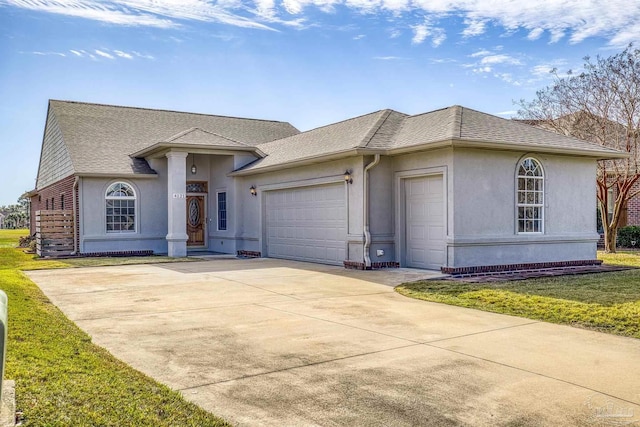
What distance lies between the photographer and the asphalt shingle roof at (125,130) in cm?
1938

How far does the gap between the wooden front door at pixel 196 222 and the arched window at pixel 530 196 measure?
12.0 metres

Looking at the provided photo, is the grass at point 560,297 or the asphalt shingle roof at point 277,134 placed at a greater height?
the asphalt shingle roof at point 277,134

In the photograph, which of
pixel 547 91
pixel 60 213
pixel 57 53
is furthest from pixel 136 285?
pixel 547 91

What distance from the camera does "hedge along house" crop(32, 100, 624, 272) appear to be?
12.6 metres

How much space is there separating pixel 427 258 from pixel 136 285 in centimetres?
642

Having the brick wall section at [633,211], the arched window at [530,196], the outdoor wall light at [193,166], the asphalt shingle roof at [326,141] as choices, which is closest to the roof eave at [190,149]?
the asphalt shingle roof at [326,141]

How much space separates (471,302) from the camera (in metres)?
8.61

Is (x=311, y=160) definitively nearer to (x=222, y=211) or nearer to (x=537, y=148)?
(x=537, y=148)

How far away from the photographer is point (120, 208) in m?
19.4

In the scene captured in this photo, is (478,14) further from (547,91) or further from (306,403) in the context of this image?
(306,403)

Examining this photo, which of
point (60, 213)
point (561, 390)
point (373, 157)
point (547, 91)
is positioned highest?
point (547, 91)

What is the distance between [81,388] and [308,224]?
464 inches

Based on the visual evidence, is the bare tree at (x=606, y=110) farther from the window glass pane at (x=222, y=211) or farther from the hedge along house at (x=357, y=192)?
the window glass pane at (x=222, y=211)

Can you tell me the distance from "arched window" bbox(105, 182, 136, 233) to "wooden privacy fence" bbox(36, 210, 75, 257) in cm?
129
